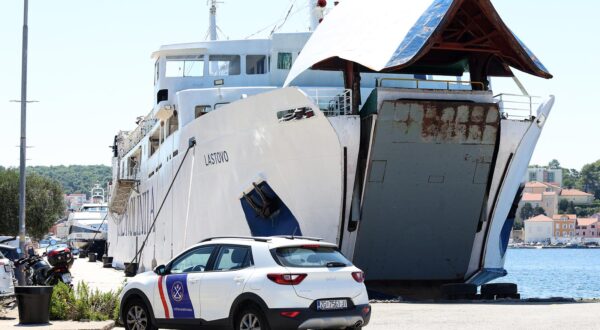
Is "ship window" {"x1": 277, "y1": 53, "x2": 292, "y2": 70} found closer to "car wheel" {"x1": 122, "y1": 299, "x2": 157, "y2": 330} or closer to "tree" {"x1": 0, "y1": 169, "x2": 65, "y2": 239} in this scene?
"car wheel" {"x1": 122, "y1": 299, "x2": 157, "y2": 330}

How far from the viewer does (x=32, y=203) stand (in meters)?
78.6

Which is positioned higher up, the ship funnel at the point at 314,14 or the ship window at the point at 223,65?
the ship funnel at the point at 314,14

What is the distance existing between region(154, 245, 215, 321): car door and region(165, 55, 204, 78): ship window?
17610 millimetres

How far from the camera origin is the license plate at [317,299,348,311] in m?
11.4

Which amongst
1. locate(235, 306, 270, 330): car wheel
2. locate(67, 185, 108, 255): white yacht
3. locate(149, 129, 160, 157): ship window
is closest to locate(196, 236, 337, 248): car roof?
locate(235, 306, 270, 330): car wheel

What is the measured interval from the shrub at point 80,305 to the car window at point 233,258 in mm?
3730

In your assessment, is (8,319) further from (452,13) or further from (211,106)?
(211,106)

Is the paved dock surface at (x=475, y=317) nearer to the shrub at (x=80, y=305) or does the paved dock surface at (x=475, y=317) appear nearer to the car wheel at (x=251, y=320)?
the shrub at (x=80, y=305)

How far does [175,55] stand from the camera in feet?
99.8

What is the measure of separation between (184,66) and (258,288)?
20.0 m

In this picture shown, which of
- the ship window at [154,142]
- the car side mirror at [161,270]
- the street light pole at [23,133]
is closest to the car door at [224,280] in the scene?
the car side mirror at [161,270]

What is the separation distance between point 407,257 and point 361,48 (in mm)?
5057

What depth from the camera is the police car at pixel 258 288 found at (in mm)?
11320

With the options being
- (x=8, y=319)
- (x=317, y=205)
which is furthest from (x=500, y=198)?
(x=8, y=319)
